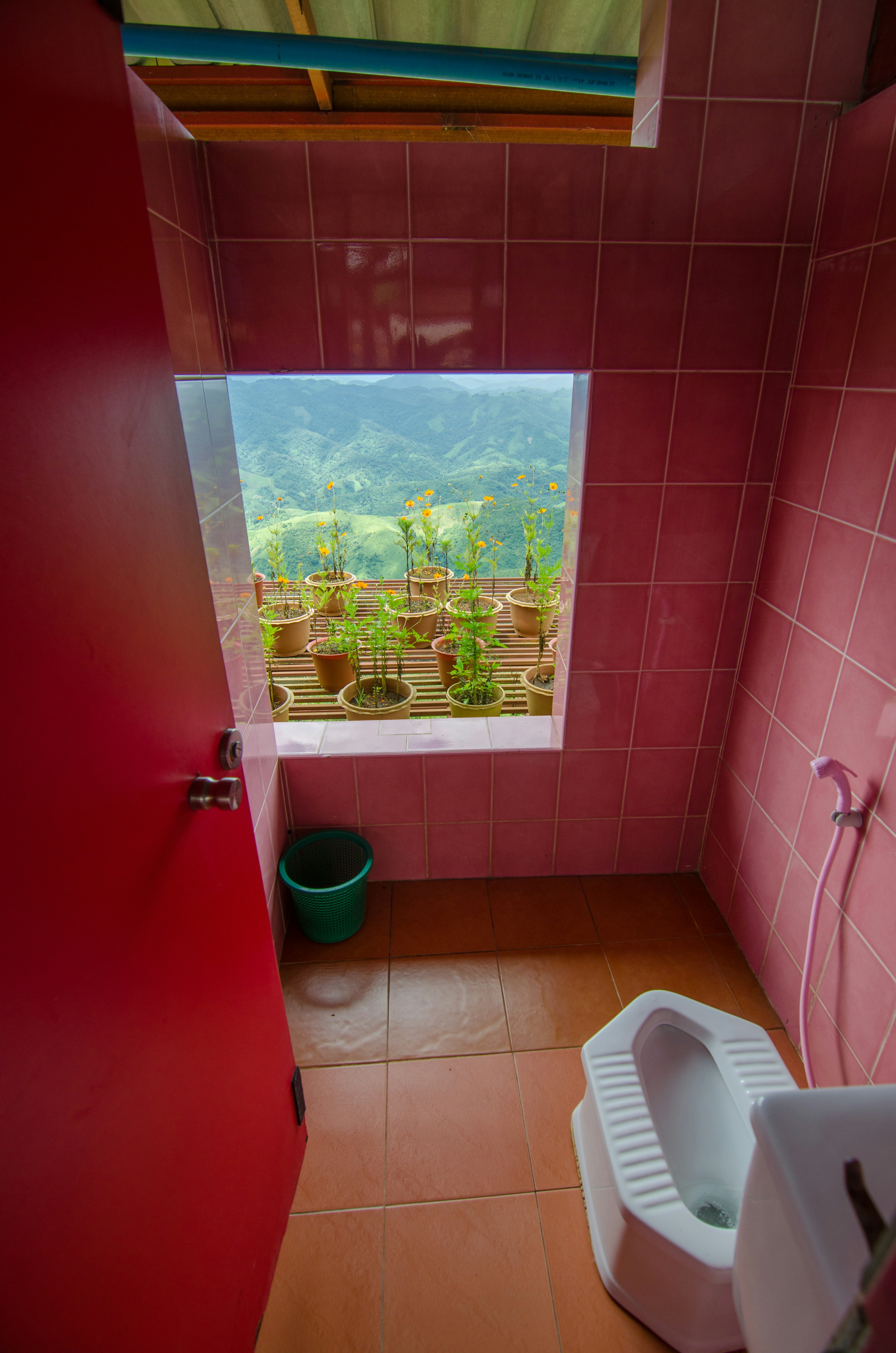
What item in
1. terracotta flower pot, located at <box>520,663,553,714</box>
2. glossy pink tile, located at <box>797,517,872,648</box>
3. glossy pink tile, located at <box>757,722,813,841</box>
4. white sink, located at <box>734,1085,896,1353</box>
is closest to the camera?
white sink, located at <box>734,1085,896,1353</box>

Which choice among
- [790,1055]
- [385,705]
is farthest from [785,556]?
[385,705]

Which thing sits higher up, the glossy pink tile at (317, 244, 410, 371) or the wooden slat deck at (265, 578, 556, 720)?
the glossy pink tile at (317, 244, 410, 371)

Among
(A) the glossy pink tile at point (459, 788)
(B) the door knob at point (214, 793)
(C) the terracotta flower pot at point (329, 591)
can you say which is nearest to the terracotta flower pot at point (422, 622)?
(C) the terracotta flower pot at point (329, 591)

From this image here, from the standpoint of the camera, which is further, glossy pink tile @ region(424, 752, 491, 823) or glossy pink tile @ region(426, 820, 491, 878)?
glossy pink tile @ region(426, 820, 491, 878)

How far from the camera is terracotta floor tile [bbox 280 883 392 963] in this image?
1994 mm

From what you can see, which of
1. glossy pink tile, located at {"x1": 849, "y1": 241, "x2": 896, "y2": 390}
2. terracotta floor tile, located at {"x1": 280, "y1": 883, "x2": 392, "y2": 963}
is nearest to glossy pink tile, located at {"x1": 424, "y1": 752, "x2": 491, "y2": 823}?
terracotta floor tile, located at {"x1": 280, "y1": 883, "x2": 392, "y2": 963}

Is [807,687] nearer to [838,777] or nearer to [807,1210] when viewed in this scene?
[838,777]

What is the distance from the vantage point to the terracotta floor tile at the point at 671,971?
1862 millimetres

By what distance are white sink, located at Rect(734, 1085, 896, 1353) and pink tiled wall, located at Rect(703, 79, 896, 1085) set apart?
0.96 meters

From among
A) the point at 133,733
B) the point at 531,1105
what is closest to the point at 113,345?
the point at 133,733

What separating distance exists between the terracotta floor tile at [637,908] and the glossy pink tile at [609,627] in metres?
0.79

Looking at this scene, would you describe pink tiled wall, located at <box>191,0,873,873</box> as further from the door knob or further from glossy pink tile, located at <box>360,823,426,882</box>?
the door knob

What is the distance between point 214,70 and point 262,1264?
10.1 ft

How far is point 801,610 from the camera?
165 centimetres
